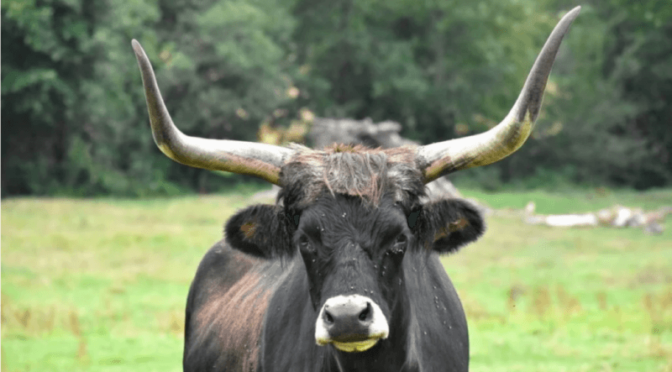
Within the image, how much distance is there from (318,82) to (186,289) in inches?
1349

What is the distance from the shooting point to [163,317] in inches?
517

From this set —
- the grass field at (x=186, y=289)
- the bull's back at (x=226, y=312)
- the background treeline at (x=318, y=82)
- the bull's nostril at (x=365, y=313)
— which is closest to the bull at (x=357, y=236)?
the bull's nostril at (x=365, y=313)

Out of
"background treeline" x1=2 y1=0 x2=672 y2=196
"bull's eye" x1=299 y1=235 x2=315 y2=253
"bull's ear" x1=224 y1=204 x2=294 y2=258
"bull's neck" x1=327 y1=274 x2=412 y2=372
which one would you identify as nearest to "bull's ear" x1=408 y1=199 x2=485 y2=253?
"bull's neck" x1=327 y1=274 x2=412 y2=372

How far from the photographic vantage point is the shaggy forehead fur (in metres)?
4.59

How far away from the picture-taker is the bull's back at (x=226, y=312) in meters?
6.02

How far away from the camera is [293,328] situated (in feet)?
16.8

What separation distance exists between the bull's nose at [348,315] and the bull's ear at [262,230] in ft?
3.51

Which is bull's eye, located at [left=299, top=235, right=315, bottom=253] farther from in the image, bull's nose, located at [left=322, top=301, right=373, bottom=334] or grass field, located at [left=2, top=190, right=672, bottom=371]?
grass field, located at [left=2, top=190, right=672, bottom=371]

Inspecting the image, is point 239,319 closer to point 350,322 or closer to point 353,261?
point 353,261

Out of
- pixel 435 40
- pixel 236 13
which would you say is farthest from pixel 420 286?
pixel 435 40

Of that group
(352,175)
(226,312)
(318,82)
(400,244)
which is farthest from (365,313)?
(318,82)

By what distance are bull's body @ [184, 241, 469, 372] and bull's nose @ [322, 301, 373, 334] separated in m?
0.61

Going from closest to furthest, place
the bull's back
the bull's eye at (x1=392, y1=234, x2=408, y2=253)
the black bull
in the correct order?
1. the black bull
2. the bull's eye at (x1=392, y1=234, x2=408, y2=253)
3. the bull's back

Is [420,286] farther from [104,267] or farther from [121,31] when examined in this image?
[121,31]
